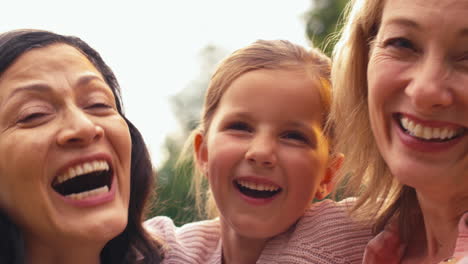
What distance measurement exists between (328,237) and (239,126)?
2.13ft

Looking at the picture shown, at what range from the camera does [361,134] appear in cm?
278

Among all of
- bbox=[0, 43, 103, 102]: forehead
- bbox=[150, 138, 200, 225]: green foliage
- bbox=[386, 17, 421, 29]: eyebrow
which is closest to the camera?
bbox=[386, 17, 421, 29]: eyebrow

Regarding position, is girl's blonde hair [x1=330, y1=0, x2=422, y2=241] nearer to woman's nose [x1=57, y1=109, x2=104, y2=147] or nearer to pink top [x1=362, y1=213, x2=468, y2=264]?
pink top [x1=362, y1=213, x2=468, y2=264]

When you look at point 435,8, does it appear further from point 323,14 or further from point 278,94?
point 323,14

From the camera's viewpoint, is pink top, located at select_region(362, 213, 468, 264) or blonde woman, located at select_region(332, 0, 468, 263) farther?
pink top, located at select_region(362, 213, 468, 264)

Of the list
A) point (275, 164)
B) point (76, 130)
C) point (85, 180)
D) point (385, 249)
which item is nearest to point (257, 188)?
point (275, 164)

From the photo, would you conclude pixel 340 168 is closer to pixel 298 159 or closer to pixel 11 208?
pixel 298 159

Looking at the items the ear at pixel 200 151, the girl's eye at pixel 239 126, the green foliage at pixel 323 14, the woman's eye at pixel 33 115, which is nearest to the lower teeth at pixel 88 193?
the woman's eye at pixel 33 115

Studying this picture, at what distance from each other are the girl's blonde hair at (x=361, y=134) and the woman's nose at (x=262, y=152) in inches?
11.7

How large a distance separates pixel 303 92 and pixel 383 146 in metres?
0.59

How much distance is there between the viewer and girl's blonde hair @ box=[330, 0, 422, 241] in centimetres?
271

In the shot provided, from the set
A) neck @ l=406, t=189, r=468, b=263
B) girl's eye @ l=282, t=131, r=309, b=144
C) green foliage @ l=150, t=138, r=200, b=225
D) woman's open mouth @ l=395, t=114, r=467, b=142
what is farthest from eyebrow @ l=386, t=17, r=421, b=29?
green foliage @ l=150, t=138, r=200, b=225

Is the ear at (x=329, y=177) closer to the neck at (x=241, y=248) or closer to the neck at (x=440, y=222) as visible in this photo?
the neck at (x=241, y=248)

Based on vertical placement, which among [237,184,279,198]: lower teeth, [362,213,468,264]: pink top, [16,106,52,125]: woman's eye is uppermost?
[16,106,52,125]: woman's eye
